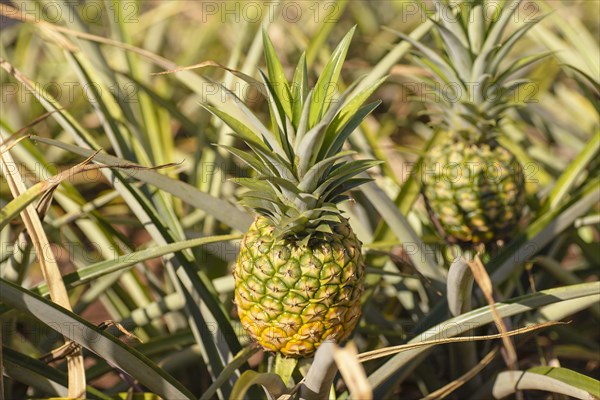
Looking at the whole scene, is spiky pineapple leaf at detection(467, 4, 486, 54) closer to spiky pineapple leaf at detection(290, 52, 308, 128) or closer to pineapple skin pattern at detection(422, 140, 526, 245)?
pineapple skin pattern at detection(422, 140, 526, 245)

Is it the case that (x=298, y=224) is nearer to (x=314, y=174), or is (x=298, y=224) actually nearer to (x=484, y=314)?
(x=314, y=174)

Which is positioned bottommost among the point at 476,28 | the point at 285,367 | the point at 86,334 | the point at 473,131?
the point at 285,367

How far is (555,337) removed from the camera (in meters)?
1.55

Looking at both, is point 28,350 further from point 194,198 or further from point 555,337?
point 555,337

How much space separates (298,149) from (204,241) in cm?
25

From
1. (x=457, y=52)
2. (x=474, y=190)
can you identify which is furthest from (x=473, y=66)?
(x=474, y=190)

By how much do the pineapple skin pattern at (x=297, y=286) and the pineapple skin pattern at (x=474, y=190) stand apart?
1.26 feet

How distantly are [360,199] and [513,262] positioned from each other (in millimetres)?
473

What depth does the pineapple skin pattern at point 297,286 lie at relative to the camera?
910 mm

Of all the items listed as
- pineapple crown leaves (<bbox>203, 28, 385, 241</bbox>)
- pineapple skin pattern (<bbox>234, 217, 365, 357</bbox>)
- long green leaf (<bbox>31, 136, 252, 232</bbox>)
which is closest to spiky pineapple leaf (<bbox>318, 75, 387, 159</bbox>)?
pineapple crown leaves (<bbox>203, 28, 385, 241</bbox>)

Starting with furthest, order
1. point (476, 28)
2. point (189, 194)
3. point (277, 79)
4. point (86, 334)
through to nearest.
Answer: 1. point (476, 28)
2. point (189, 194)
3. point (277, 79)
4. point (86, 334)

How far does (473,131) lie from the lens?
1.29 metres

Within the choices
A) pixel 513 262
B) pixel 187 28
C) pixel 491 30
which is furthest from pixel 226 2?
pixel 513 262

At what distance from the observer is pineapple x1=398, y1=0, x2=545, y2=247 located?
123cm
